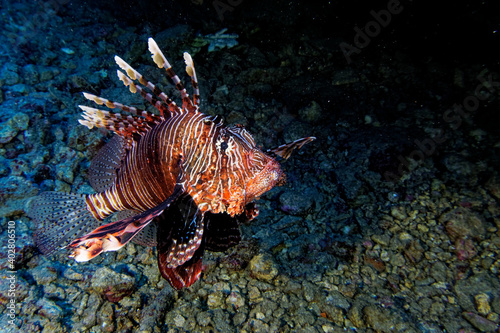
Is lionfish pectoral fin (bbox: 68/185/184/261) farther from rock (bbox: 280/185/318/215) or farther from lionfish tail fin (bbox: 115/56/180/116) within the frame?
rock (bbox: 280/185/318/215)

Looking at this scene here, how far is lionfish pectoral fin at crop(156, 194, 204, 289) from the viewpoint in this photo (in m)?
2.35

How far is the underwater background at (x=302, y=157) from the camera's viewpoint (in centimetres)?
292

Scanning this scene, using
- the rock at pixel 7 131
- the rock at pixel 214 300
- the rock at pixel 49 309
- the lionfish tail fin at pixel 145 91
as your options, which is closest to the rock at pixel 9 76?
the rock at pixel 7 131

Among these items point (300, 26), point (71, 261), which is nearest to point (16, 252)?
point (71, 261)

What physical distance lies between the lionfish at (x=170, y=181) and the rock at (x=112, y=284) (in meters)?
0.48

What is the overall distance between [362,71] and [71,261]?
674 cm

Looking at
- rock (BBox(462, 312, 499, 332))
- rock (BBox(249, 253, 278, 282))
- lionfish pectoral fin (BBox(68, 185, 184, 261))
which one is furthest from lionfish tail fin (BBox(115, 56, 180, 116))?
rock (BBox(462, 312, 499, 332))

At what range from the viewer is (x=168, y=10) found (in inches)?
321

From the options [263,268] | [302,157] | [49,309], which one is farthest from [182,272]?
[302,157]

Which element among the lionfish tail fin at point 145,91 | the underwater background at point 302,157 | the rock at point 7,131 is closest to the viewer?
the lionfish tail fin at point 145,91

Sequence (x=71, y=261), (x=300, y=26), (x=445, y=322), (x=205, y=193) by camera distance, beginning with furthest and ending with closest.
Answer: (x=300, y=26) < (x=71, y=261) < (x=445, y=322) < (x=205, y=193)

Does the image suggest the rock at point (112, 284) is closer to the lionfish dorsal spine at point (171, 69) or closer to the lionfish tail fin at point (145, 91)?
the lionfish tail fin at point (145, 91)

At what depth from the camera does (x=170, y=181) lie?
272 cm

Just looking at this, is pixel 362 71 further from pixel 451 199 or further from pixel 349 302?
pixel 349 302
